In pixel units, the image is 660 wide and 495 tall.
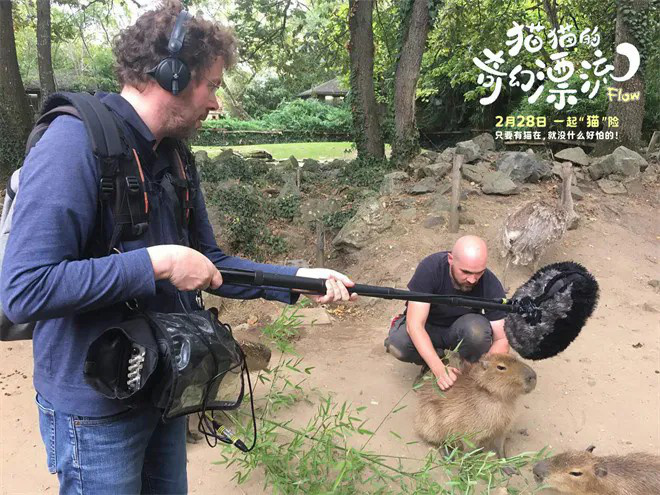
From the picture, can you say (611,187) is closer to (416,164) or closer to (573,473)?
(416,164)

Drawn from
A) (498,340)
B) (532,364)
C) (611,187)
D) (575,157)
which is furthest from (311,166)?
(498,340)

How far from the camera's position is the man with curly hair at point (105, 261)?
46.7 inches

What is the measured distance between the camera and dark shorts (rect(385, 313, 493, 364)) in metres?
3.48

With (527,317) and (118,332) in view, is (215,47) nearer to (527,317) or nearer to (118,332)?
(118,332)

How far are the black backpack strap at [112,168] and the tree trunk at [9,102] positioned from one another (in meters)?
8.71

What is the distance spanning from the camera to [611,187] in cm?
813

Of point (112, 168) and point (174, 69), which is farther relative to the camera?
point (174, 69)

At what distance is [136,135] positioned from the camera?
1.45m

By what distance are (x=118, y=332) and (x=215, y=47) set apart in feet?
2.84

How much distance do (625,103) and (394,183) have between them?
4.87 metres

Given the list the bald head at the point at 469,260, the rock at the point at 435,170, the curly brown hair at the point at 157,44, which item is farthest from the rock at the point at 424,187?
the curly brown hair at the point at 157,44

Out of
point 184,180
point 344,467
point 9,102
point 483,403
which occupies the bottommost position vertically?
point 483,403

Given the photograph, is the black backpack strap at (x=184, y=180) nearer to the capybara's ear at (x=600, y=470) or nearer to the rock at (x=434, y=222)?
the capybara's ear at (x=600, y=470)

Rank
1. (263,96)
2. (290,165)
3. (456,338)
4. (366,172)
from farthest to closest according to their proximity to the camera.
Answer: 1. (263,96)
2. (290,165)
3. (366,172)
4. (456,338)
